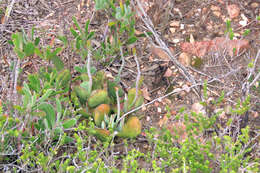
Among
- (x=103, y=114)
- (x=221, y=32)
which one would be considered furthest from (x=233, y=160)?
(x=221, y=32)

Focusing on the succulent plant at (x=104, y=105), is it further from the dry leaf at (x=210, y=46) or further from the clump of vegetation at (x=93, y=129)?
the dry leaf at (x=210, y=46)

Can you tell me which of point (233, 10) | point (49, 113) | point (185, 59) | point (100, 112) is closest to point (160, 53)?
point (185, 59)

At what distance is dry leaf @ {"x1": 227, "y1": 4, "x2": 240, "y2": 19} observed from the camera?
237 cm

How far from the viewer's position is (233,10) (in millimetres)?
2391

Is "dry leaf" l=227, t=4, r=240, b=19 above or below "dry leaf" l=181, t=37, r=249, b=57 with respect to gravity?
above

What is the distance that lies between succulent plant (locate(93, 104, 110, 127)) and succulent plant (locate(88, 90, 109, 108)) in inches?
1.6

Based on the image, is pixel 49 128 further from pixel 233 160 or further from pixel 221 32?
pixel 221 32

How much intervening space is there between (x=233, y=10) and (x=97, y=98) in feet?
4.45

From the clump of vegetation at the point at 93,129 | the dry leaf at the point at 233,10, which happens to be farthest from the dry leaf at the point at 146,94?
the dry leaf at the point at 233,10

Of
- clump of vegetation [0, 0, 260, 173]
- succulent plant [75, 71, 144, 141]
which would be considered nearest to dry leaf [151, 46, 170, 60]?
clump of vegetation [0, 0, 260, 173]

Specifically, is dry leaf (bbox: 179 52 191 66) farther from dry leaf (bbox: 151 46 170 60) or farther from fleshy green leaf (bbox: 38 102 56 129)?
fleshy green leaf (bbox: 38 102 56 129)

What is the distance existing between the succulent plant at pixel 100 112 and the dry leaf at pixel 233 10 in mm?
1291

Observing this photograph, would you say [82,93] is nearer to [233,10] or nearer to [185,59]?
[185,59]

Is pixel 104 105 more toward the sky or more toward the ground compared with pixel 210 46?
more toward the ground
